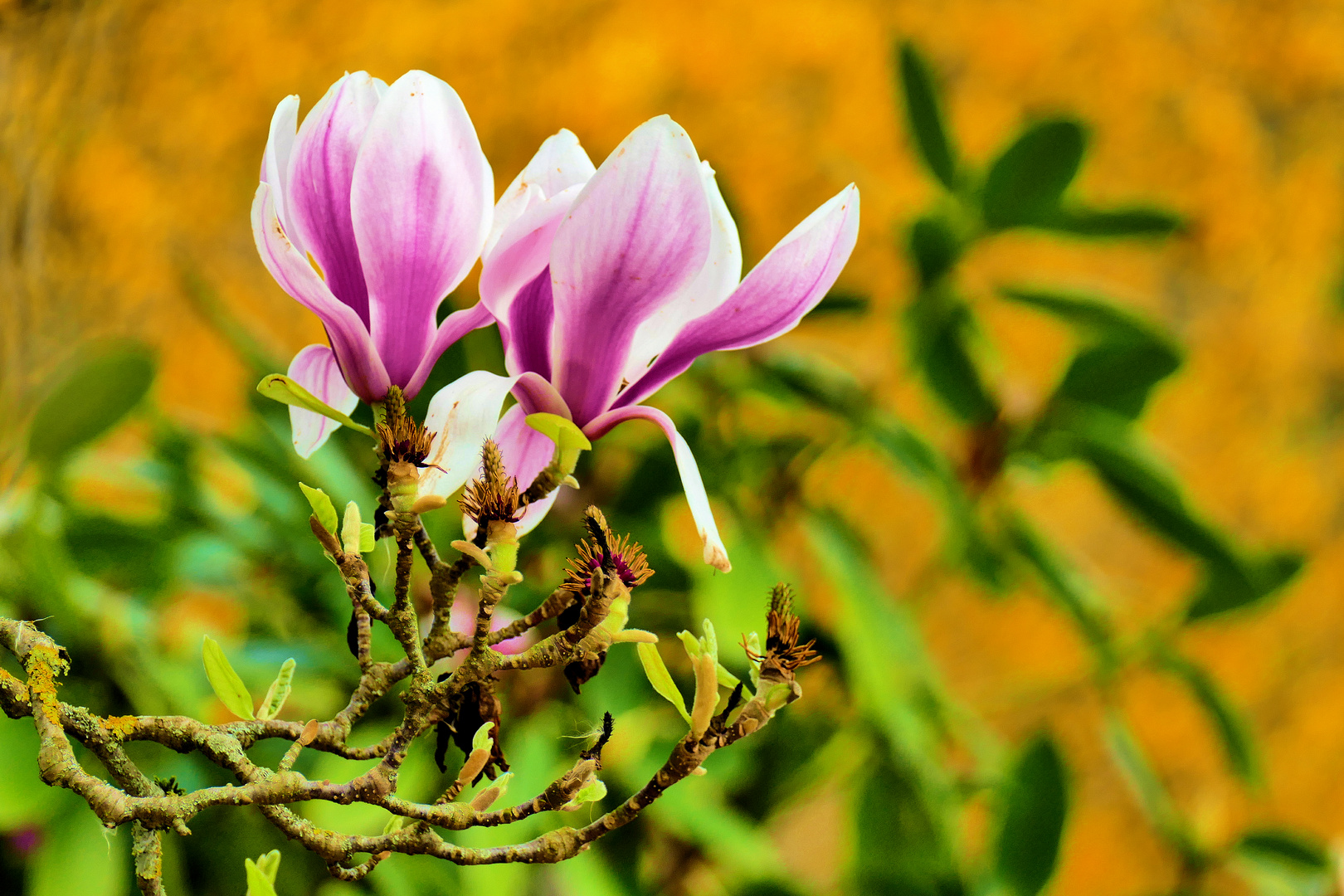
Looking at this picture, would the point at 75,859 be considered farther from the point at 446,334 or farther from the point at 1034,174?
the point at 1034,174

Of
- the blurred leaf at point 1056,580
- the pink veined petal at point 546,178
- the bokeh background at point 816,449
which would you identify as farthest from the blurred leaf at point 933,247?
the pink veined petal at point 546,178

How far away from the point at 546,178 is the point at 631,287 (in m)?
0.03

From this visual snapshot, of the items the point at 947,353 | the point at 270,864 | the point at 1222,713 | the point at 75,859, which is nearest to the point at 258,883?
the point at 270,864

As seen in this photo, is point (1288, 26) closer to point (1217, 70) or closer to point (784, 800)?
point (1217, 70)

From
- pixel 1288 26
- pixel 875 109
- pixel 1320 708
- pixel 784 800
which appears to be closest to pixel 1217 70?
pixel 1288 26

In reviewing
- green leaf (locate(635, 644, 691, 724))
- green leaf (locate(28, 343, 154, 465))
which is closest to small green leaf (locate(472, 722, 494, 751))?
green leaf (locate(635, 644, 691, 724))

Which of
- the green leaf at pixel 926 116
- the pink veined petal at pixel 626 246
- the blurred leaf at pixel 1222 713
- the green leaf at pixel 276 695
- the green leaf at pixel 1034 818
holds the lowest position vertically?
the blurred leaf at pixel 1222 713

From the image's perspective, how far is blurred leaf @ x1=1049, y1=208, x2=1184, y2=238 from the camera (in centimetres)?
34

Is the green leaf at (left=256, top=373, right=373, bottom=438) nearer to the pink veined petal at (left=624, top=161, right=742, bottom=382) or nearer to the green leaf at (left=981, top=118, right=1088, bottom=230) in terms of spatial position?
the pink veined petal at (left=624, top=161, right=742, bottom=382)

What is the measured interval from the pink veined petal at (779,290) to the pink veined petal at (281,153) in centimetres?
4

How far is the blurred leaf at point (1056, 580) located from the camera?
1.21 feet

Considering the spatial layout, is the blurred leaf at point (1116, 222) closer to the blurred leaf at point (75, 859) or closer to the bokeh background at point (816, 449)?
the bokeh background at point (816, 449)

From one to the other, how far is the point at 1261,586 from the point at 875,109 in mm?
895

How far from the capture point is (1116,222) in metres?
0.35
